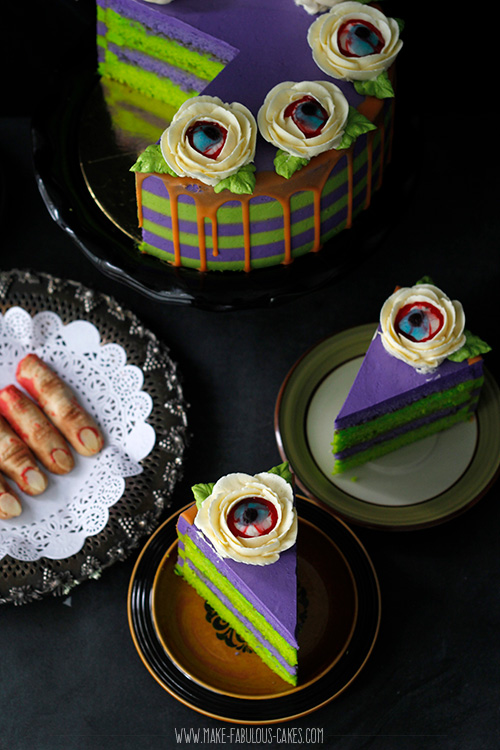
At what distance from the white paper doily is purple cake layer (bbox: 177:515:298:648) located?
0.46m

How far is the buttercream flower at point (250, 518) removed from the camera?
Result: 233cm

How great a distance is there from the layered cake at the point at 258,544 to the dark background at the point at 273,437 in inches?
12.4

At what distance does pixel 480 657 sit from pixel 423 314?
0.87 meters

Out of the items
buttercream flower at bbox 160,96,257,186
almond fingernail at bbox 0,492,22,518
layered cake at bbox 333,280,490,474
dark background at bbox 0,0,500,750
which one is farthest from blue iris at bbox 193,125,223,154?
almond fingernail at bbox 0,492,22,518

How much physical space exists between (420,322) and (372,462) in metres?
0.41

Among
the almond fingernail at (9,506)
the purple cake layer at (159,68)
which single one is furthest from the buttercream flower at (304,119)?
the almond fingernail at (9,506)

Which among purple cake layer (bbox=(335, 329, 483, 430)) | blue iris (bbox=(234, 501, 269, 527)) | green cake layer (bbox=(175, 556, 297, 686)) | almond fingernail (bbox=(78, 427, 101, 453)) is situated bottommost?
green cake layer (bbox=(175, 556, 297, 686))

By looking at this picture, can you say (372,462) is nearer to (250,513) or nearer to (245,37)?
(250,513)

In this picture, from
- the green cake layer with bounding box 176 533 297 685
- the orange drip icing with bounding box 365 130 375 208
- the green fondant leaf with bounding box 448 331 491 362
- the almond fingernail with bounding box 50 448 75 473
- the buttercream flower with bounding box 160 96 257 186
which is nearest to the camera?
the buttercream flower with bounding box 160 96 257 186

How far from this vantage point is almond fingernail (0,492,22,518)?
266 centimetres

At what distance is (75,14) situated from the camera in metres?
3.09

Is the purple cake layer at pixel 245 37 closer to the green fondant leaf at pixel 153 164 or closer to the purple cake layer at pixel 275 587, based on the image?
the green fondant leaf at pixel 153 164

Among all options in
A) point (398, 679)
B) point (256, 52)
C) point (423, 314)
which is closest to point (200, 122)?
point (256, 52)

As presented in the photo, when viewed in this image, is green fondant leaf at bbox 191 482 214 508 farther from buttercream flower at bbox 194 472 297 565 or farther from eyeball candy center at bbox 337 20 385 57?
eyeball candy center at bbox 337 20 385 57
